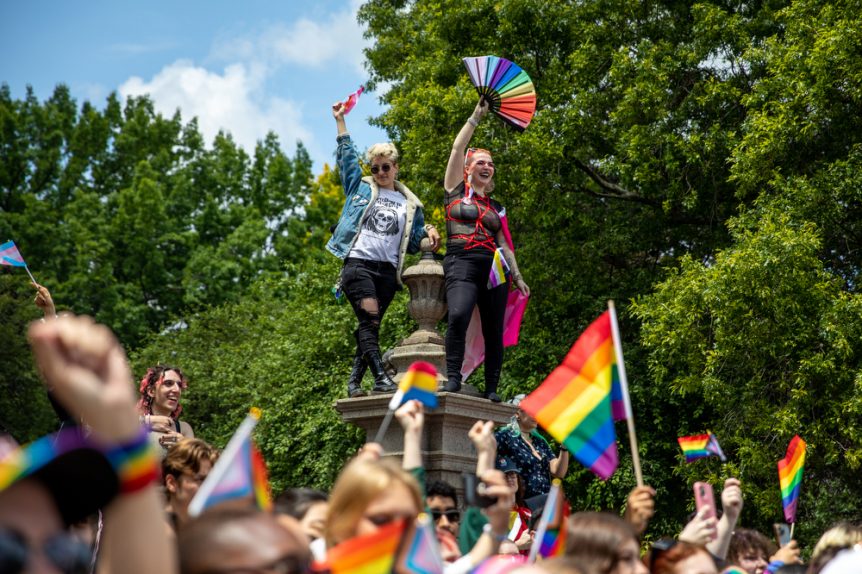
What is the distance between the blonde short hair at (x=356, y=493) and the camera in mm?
3205

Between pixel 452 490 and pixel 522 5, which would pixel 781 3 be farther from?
pixel 452 490

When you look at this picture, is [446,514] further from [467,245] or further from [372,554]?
[467,245]

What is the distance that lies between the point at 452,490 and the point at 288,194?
31.1 metres

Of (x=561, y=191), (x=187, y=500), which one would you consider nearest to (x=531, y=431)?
(x=187, y=500)

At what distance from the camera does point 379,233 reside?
338 inches

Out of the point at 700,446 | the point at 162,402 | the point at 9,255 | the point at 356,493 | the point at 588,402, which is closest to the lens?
the point at 356,493

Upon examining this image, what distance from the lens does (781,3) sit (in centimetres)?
1677

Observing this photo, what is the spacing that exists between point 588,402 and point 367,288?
13.0 feet

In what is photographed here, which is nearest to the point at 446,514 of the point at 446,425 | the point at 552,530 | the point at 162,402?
the point at 552,530

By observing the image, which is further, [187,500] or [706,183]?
[706,183]

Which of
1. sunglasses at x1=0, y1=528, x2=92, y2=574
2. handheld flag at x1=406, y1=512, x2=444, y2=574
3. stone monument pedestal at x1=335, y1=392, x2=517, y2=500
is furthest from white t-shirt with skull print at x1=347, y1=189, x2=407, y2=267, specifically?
sunglasses at x1=0, y1=528, x2=92, y2=574

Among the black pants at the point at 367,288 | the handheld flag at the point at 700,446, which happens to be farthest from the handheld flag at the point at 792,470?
the black pants at the point at 367,288

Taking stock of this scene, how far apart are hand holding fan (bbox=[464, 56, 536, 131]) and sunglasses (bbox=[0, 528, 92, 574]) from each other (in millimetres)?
6964

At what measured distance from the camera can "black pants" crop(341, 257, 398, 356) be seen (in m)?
8.62
